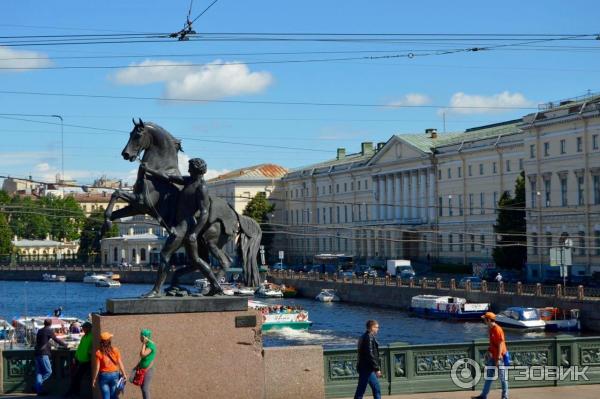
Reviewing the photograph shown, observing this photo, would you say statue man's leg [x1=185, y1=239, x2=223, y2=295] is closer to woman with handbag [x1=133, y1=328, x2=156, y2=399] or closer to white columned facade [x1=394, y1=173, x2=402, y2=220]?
woman with handbag [x1=133, y1=328, x2=156, y2=399]

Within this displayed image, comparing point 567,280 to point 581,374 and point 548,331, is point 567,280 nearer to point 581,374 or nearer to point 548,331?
point 548,331

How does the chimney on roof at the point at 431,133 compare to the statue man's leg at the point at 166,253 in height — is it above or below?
above

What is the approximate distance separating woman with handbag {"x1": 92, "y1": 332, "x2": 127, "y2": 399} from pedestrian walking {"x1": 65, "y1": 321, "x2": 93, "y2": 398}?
4.26 feet

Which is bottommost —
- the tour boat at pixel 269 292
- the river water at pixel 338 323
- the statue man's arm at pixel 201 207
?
the river water at pixel 338 323

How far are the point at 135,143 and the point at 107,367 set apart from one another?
110 inches

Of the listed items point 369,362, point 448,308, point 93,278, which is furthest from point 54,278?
point 369,362

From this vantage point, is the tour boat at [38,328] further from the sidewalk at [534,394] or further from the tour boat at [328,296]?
the tour boat at [328,296]

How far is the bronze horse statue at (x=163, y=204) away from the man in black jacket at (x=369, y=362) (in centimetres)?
194

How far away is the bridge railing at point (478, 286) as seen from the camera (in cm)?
5097

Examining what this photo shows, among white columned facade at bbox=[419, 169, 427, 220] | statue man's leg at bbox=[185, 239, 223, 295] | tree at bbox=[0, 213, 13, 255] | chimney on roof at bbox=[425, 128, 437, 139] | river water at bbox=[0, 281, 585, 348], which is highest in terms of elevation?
chimney on roof at bbox=[425, 128, 437, 139]

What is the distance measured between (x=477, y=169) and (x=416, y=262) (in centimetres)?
1059

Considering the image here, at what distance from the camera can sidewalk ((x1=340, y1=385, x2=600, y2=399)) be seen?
580 inches

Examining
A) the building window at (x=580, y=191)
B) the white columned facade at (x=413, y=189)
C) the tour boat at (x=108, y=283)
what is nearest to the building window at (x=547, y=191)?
the building window at (x=580, y=191)

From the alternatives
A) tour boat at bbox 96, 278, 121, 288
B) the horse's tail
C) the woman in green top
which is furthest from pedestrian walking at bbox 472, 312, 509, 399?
tour boat at bbox 96, 278, 121, 288
